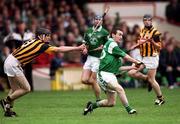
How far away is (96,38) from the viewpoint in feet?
65.3

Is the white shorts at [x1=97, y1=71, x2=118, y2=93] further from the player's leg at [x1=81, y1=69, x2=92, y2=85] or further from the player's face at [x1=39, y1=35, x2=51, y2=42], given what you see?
the player's leg at [x1=81, y1=69, x2=92, y2=85]

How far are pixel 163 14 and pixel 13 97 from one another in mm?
16542

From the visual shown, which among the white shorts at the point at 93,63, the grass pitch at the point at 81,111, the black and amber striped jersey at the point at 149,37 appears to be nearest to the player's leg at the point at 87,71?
the white shorts at the point at 93,63

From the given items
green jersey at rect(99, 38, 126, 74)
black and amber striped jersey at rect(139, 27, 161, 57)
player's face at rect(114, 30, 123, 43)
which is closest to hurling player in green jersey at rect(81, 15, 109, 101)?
black and amber striped jersey at rect(139, 27, 161, 57)

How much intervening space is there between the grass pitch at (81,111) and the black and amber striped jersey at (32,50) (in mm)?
1298

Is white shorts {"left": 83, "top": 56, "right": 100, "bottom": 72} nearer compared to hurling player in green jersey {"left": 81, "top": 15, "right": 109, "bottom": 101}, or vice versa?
hurling player in green jersey {"left": 81, "top": 15, "right": 109, "bottom": 101}

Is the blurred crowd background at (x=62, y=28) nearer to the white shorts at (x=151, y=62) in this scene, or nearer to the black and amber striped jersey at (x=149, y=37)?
the black and amber striped jersey at (x=149, y=37)

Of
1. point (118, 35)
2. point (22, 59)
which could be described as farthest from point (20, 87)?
point (118, 35)

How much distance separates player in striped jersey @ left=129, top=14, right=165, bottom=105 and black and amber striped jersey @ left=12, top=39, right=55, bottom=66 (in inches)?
141

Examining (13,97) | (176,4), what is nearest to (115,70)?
(13,97)

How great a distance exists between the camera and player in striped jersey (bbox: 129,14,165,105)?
20.3 metres

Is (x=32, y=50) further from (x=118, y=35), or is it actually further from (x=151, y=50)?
(x=151, y=50)

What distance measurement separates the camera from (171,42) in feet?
95.9

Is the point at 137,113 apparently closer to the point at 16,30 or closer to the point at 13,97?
the point at 13,97
